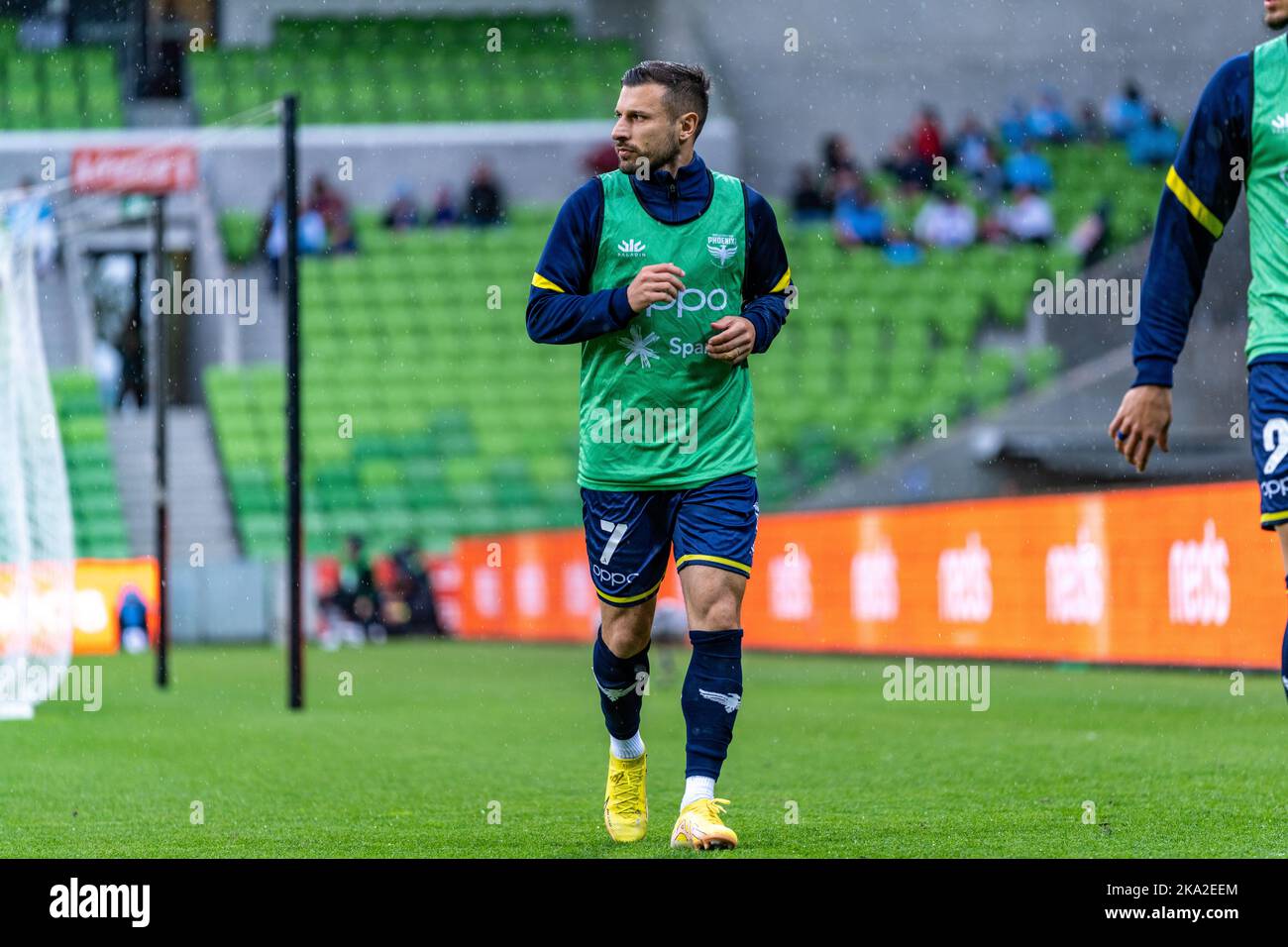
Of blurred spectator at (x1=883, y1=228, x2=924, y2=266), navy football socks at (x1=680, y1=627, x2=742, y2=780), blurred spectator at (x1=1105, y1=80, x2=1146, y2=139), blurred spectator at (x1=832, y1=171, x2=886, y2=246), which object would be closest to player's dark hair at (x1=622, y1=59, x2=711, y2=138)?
navy football socks at (x1=680, y1=627, x2=742, y2=780)

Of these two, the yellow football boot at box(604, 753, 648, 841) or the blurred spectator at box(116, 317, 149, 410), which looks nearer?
the yellow football boot at box(604, 753, 648, 841)

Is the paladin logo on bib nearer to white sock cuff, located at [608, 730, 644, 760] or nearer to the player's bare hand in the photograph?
white sock cuff, located at [608, 730, 644, 760]

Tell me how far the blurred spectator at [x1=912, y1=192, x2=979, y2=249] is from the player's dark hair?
20.4m

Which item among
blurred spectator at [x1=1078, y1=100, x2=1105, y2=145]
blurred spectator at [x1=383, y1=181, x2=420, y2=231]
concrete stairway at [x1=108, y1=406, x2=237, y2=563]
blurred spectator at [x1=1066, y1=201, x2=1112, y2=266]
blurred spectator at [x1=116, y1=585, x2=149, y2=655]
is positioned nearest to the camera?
blurred spectator at [x1=116, y1=585, x2=149, y2=655]

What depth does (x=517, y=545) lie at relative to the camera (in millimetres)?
23938

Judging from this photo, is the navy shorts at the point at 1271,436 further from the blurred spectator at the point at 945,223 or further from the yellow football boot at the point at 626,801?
the blurred spectator at the point at 945,223

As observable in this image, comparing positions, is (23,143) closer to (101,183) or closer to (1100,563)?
(101,183)

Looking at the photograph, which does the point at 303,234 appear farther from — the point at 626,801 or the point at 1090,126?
the point at 626,801

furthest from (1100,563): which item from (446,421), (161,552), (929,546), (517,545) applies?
(446,421)

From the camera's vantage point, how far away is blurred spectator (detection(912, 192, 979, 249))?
2609 cm

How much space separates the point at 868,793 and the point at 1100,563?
312 inches

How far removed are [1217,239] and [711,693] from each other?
1861 millimetres

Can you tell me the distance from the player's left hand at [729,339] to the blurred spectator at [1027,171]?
21.4m

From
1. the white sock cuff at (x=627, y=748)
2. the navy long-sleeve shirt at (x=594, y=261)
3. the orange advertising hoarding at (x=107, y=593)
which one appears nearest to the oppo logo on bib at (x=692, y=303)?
the navy long-sleeve shirt at (x=594, y=261)
